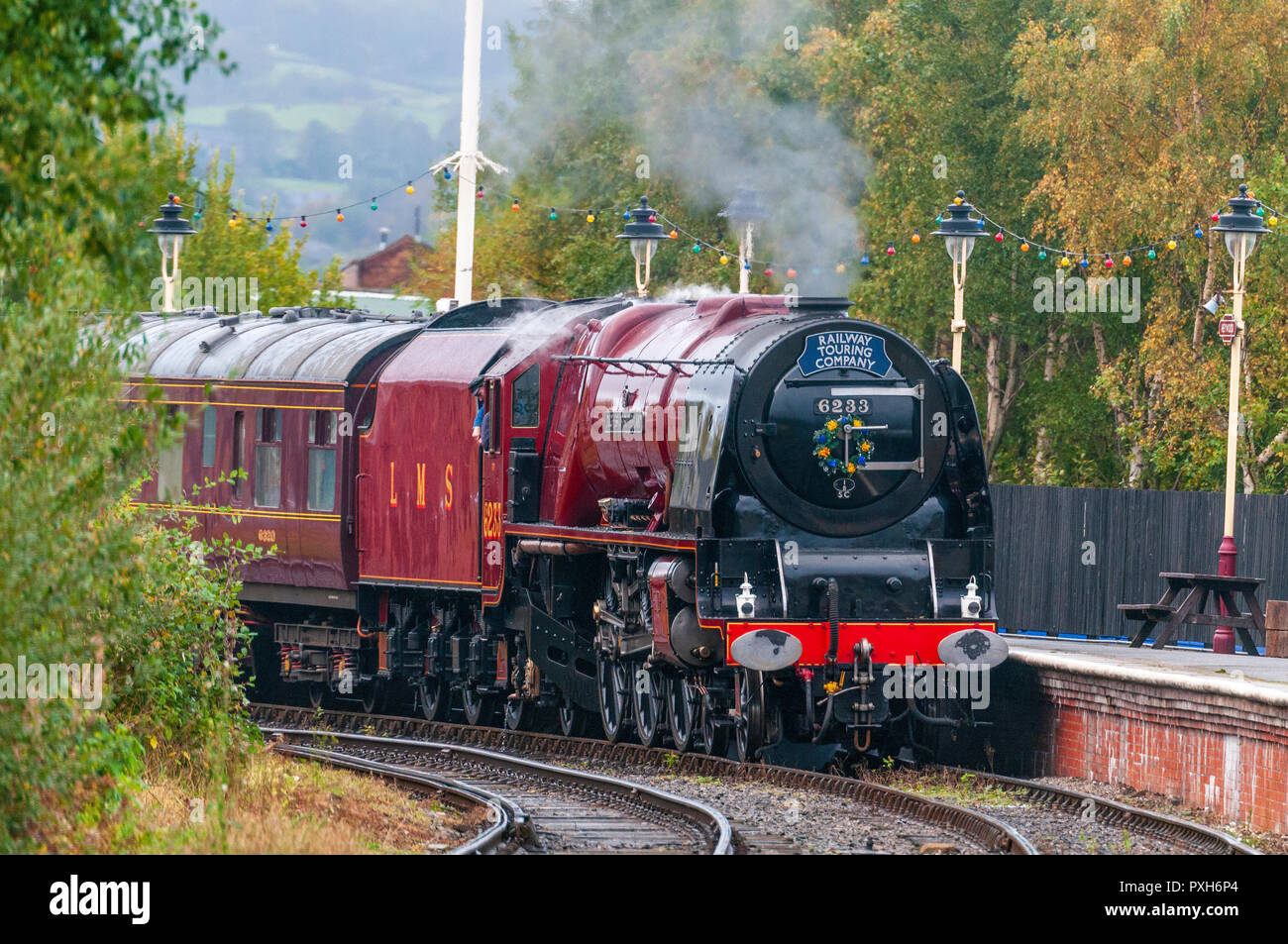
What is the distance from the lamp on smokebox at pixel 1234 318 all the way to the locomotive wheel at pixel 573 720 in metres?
6.68

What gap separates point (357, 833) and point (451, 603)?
28.3 ft

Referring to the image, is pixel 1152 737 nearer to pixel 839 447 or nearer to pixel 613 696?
pixel 839 447

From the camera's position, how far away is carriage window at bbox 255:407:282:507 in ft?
70.4

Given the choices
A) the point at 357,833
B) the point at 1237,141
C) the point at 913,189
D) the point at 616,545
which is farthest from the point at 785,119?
the point at 357,833

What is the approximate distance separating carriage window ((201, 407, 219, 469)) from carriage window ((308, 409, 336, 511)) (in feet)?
5.74

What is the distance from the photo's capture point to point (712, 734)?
16422 mm

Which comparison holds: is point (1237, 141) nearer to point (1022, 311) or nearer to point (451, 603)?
point (1022, 311)

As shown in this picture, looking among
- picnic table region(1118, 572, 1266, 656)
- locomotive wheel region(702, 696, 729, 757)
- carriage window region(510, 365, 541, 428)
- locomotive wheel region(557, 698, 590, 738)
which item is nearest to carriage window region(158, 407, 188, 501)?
carriage window region(510, 365, 541, 428)

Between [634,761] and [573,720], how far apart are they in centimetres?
186

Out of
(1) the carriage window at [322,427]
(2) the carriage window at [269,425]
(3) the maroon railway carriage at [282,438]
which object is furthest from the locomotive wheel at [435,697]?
(2) the carriage window at [269,425]

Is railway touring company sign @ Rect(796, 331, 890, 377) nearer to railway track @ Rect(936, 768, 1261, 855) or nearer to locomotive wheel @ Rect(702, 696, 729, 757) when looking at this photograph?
locomotive wheel @ Rect(702, 696, 729, 757)

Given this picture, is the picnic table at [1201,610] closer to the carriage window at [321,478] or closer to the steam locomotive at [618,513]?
the steam locomotive at [618,513]

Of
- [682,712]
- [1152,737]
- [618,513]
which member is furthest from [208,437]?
[1152,737]
